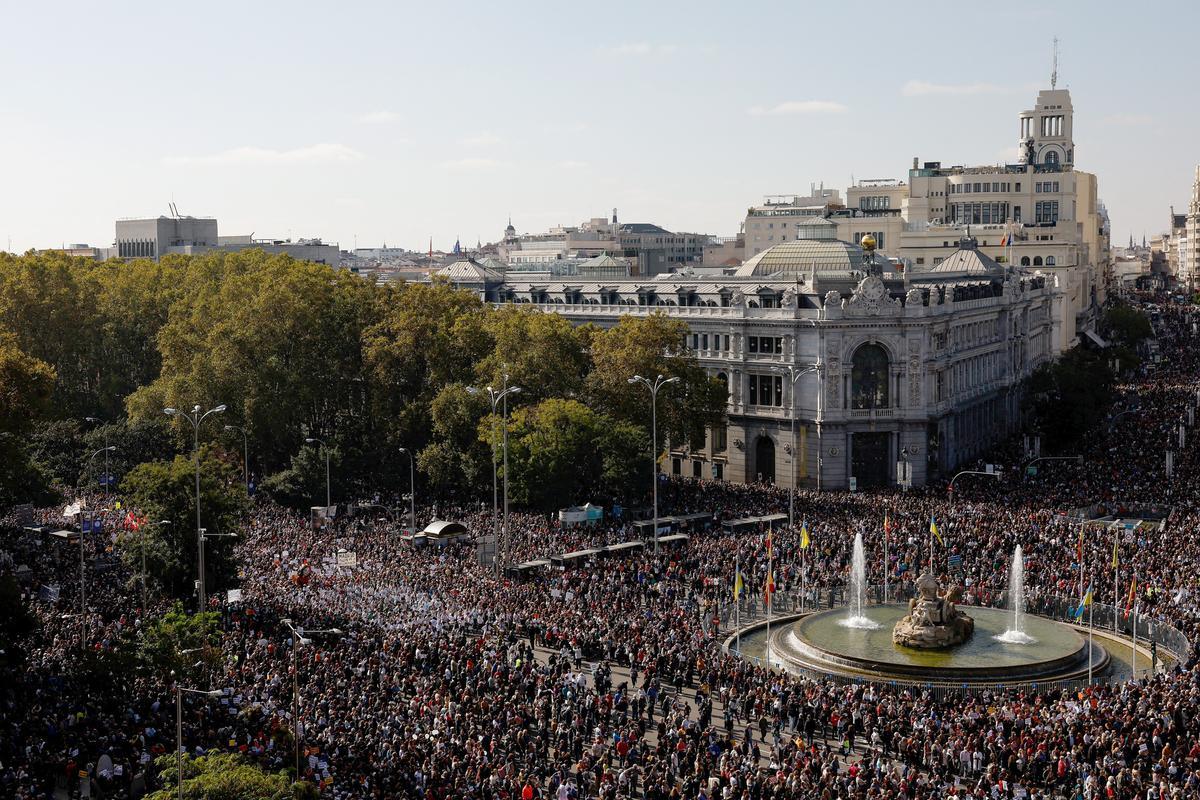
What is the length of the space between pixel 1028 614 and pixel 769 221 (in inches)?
5068

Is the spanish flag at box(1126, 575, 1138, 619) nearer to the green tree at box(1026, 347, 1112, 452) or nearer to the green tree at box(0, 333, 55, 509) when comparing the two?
the green tree at box(1026, 347, 1112, 452)

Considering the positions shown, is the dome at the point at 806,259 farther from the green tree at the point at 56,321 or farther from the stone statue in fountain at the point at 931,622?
the stone statue in fountain at the point at 931,622

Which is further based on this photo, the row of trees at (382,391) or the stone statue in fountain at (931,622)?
the row of trees at (382,391)

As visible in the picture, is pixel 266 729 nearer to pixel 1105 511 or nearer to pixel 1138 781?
pixel 1138 781

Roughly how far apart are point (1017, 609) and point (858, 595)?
599 cm

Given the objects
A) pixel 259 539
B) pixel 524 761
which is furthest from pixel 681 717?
pixel 259 539

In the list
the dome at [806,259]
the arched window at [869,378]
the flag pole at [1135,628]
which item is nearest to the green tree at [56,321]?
the dome at [806,259]

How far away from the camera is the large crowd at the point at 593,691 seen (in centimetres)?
3322

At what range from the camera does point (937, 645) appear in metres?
46.2

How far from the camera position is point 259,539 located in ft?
204

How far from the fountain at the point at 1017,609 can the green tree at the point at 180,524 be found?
27513 mm

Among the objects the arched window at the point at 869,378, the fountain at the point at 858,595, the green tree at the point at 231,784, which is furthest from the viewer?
the arched window at the point at 869,378

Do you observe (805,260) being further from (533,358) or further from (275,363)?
(275,363)

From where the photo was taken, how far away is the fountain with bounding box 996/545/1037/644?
4744cm
